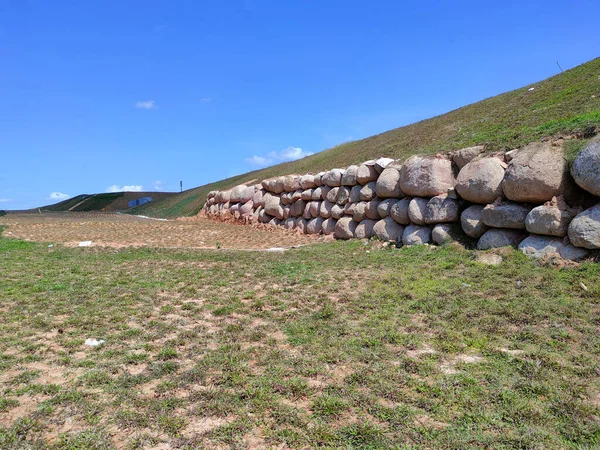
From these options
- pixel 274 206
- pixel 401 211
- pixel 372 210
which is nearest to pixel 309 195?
pixel 274 206

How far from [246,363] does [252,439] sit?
3.79 ft

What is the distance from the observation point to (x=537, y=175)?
24.1 feet

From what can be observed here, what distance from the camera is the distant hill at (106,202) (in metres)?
48.8

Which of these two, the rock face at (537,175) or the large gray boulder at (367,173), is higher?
the large gray boulder at (367,173)

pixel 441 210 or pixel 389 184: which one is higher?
pixel 389 184

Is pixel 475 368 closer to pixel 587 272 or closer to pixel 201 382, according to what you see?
Answer: pixel 201 382

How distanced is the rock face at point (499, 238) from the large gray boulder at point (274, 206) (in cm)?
913

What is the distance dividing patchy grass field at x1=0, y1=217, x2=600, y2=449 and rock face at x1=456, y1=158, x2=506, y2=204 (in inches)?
61.8

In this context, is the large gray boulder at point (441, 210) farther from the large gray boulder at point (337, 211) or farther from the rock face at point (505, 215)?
the large gray boulder at point (337, 211)

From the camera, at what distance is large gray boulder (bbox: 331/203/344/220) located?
1292 centimetres

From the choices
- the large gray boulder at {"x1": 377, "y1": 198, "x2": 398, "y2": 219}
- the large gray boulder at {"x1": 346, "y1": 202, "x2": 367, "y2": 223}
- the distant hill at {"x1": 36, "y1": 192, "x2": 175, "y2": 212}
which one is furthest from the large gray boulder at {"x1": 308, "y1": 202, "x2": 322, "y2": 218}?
the distant hill at {"x1": 36, "y1": 192, "x2": 175, "y2": 212}

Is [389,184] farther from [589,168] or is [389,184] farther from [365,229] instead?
[589,168]

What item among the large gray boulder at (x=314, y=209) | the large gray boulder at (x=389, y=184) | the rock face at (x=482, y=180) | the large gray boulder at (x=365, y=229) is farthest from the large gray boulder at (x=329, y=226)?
the rock face at (x=482, y=180)

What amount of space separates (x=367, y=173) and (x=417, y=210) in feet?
8.80
